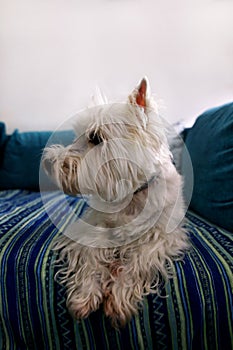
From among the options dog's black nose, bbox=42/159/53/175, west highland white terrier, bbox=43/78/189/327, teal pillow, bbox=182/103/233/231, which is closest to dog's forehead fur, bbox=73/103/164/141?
west highland white terrier, bbox=43/78/189/327

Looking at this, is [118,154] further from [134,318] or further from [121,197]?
[134,318]

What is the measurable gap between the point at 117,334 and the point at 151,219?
334 millimetres

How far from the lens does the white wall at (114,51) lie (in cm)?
199

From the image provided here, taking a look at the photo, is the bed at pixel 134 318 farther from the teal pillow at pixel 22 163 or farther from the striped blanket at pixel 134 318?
the teal pillow at pixel 22 163

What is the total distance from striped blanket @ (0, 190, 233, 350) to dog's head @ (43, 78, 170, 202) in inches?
9.8

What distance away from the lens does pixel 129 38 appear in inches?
80.1

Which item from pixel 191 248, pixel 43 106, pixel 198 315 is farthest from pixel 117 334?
pixel 43 106

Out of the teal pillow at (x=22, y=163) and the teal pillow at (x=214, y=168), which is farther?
the teal pillow at (x=22, y=163)

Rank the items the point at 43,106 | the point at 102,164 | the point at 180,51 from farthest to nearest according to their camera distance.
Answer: the point at 43,106 → the point at 180,51 → the point at 102,164

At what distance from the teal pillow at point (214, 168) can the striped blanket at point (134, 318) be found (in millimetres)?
214

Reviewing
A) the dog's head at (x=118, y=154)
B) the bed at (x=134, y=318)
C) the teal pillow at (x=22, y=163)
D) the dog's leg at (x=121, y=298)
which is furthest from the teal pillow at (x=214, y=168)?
the teal pillow at (x=22, y=163)

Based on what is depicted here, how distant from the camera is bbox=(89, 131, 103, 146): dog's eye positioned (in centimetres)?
94

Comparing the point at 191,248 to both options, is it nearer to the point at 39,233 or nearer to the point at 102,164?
the point at 102,164

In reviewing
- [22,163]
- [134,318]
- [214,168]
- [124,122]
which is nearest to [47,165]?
[124,122]
